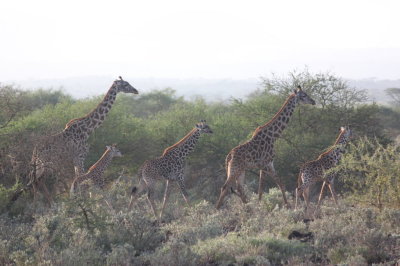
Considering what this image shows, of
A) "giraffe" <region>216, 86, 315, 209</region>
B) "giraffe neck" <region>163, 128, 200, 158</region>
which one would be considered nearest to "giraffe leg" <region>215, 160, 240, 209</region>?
"giraffe" <region>216, 86, 315, 209</region>

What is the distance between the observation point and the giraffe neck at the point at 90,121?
13.4 m

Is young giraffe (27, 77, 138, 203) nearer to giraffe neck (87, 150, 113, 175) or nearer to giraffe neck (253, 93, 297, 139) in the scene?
giraffe neck (87, 150, 113, 175)

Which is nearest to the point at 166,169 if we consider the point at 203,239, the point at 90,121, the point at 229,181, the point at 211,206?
the point at 211,206

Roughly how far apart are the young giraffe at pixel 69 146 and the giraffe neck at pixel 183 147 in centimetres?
215

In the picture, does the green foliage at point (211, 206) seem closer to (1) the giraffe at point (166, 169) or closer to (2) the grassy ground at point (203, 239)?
(2) the grassy ground at point (203, 239)

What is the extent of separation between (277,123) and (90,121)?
4.59 m

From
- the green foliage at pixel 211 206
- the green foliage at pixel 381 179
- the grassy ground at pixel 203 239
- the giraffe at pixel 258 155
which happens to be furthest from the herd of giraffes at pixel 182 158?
the grassy ground at pixel 203 239

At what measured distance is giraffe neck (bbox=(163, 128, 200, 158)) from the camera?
41.4 ft

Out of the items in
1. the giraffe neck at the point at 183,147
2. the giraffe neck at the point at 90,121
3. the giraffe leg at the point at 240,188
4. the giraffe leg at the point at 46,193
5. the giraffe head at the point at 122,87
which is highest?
the giraffe head at the point at 122,87

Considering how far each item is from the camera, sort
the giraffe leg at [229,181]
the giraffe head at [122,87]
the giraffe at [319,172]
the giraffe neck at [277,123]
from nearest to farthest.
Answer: the giraffe at [319,172] → the giraffe leg at [229,181] → the giraffe neck at [277,123] → the giraffe head at [122,87]

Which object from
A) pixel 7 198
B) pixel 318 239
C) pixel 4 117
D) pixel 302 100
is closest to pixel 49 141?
pixel 7 198

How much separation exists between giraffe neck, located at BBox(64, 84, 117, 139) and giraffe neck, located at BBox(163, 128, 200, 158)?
2247mm

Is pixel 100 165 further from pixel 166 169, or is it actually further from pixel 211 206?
pixel 211 206

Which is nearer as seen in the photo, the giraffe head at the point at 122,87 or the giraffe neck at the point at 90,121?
the giraffe neck at the point at 90,121
